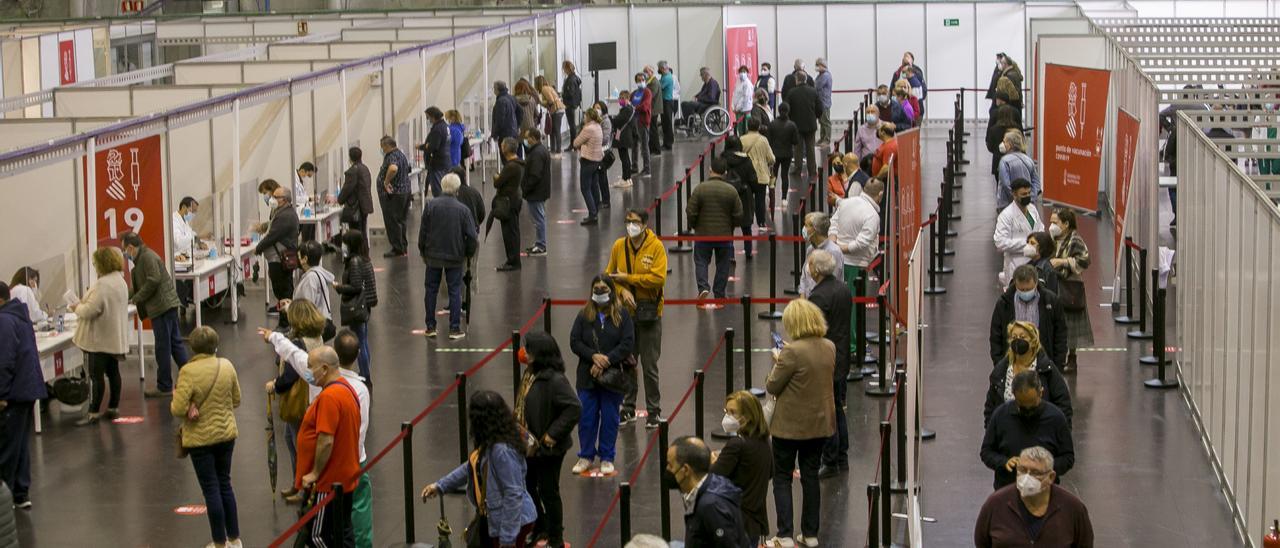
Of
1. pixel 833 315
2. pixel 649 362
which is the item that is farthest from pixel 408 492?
pixel 833 315

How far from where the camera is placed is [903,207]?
15773mm

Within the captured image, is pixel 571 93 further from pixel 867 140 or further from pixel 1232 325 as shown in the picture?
pixel 1232 325

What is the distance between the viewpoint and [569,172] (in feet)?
94.6

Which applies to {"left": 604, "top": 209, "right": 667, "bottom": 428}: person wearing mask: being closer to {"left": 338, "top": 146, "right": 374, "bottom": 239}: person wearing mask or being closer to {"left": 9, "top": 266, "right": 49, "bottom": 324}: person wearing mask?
{"left": 9, "top": 266, "right": 49, "bottom": 324}: person wearing mask

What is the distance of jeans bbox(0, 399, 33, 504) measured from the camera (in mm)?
11281

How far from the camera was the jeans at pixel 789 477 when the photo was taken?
10.2 metres

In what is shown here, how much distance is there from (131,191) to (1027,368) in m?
8.72

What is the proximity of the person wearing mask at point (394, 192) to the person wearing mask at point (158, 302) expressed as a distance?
6.19 meters

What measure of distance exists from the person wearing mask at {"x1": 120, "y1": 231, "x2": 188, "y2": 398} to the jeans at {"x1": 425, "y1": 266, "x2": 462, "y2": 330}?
264 centimetres

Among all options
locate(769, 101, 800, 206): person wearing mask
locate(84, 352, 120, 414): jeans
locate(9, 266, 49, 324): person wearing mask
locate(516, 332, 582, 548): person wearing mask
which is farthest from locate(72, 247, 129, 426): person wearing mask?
locate(769, 101, 800, 206): person wearing mask

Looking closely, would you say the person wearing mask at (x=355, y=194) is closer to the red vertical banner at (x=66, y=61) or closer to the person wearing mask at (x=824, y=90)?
the person wearing mask at (x=824, y=90)

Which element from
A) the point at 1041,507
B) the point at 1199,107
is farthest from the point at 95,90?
the point at 1041,507

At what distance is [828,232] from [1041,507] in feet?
19.9

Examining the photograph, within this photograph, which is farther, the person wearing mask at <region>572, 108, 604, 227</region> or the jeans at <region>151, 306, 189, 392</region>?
the person wearing mask at <region>572, 108, 604, 227</region>
